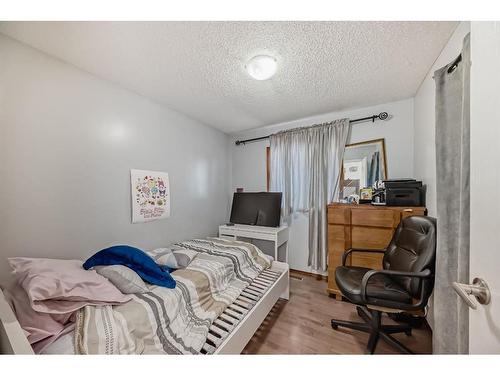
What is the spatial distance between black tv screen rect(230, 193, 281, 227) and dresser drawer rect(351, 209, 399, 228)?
3.42ft

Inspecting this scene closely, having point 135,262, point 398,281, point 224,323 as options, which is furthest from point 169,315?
point 398,281

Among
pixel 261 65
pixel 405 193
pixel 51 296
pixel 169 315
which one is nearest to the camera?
pixel 51 296

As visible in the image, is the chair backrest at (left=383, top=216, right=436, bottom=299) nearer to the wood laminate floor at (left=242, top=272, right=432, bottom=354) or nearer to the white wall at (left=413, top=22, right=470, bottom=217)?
the white wall at (left=413, top=22, right=470, bottom=217)

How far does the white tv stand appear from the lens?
2.57 meters

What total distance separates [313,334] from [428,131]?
2.10 meters

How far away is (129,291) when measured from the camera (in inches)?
47.0

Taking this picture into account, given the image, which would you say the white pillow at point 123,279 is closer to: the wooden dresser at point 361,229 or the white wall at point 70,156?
the white wall at point 70,156

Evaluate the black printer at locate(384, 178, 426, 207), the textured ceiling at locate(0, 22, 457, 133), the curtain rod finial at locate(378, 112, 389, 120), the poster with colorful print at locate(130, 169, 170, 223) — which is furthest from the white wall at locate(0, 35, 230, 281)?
the curtain rod finial at locate(378, 112, 389, 120)

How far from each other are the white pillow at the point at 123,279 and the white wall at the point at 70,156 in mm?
640

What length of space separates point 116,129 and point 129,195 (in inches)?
26.5

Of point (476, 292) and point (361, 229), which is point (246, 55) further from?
point (361, 229)

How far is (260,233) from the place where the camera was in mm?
2650

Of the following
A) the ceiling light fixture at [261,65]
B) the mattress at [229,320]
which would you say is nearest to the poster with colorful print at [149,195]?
the mattress at [229,320]
